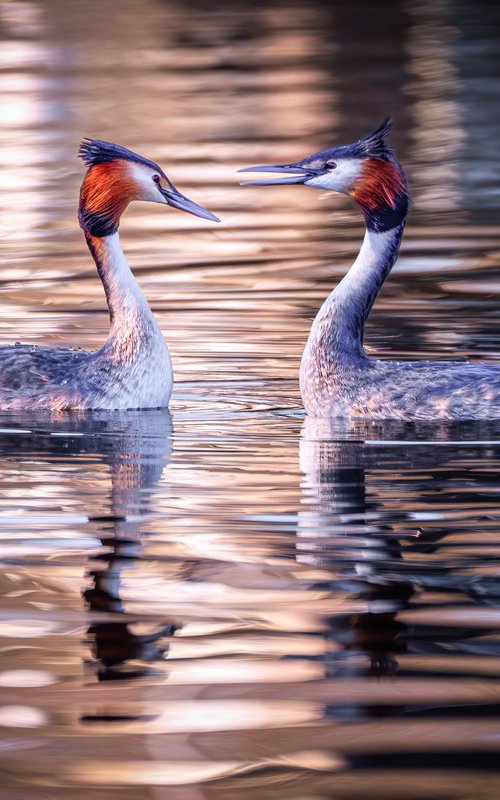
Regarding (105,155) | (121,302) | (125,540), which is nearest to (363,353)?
(121,302)

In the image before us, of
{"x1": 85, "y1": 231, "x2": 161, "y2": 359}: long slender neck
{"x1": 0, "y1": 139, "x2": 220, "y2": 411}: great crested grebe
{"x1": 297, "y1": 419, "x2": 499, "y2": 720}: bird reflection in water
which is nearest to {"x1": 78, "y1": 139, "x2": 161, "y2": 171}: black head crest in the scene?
{"x1": 0, "y1": 139, "x2": 220, "y2": 411}: great crested grebe

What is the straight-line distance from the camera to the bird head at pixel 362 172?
31.5ft

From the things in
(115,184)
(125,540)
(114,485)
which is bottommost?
(114,485)

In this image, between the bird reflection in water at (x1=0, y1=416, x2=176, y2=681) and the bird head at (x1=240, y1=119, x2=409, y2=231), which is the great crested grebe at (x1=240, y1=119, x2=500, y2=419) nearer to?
the bird head at (x1=240, y1=119, x2=409, y2=231)

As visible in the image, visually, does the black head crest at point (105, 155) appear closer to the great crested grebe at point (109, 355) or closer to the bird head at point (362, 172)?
the great crested grebe at point (109, 355)

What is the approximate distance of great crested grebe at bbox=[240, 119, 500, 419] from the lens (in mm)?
9391

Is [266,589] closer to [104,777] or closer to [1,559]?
[1,559]

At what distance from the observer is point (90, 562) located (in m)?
6.50

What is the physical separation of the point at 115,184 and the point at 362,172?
1.28m

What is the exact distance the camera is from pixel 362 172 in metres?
9.63

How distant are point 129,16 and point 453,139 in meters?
19.8

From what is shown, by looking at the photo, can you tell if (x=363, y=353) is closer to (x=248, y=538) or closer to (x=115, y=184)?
(x=115, y=184)

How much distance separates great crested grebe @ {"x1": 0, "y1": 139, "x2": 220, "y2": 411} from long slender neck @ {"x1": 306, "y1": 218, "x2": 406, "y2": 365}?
30.8 inches

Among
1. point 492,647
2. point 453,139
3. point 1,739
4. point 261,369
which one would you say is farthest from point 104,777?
point 453,139
